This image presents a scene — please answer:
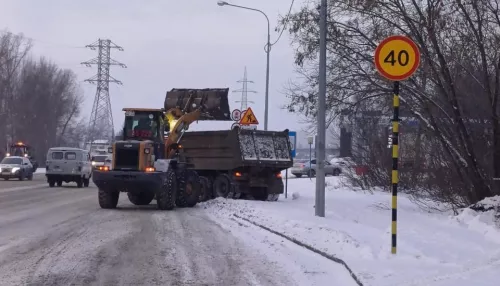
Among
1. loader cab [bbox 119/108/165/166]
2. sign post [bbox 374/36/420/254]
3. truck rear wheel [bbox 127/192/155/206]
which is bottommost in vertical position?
truck rear wheel [bbox 127/192/155/206]

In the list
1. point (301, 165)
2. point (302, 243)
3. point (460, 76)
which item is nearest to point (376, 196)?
point (460, 76)

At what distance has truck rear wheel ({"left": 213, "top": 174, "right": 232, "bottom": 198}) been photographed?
2594 cm

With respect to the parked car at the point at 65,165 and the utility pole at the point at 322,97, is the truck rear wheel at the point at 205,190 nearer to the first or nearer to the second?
the utility pole at the point at 322,97

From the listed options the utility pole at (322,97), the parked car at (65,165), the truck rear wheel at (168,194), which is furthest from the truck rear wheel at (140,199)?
the parked car at (65,165)

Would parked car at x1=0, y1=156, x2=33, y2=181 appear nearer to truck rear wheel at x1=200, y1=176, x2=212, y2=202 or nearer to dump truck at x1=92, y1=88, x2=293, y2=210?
dump truck at x1=92, y1=88, x2=293, y2=210

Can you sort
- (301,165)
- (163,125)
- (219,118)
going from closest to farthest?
(163,125) → (219,118) → (301,165)

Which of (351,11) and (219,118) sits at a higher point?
(351,11)

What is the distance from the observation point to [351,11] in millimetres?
19547

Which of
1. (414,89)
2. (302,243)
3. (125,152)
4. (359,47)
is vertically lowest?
(302,243)

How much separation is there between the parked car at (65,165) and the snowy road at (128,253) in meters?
Result: 19.5

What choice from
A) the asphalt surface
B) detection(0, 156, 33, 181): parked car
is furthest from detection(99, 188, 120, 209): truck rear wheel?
detection(0, 156, 33, 181): parked car

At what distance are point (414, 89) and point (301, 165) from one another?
140 ft

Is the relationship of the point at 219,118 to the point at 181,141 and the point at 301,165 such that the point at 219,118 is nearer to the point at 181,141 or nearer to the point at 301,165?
the point at 181,141

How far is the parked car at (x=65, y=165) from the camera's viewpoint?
3878 centimetres
